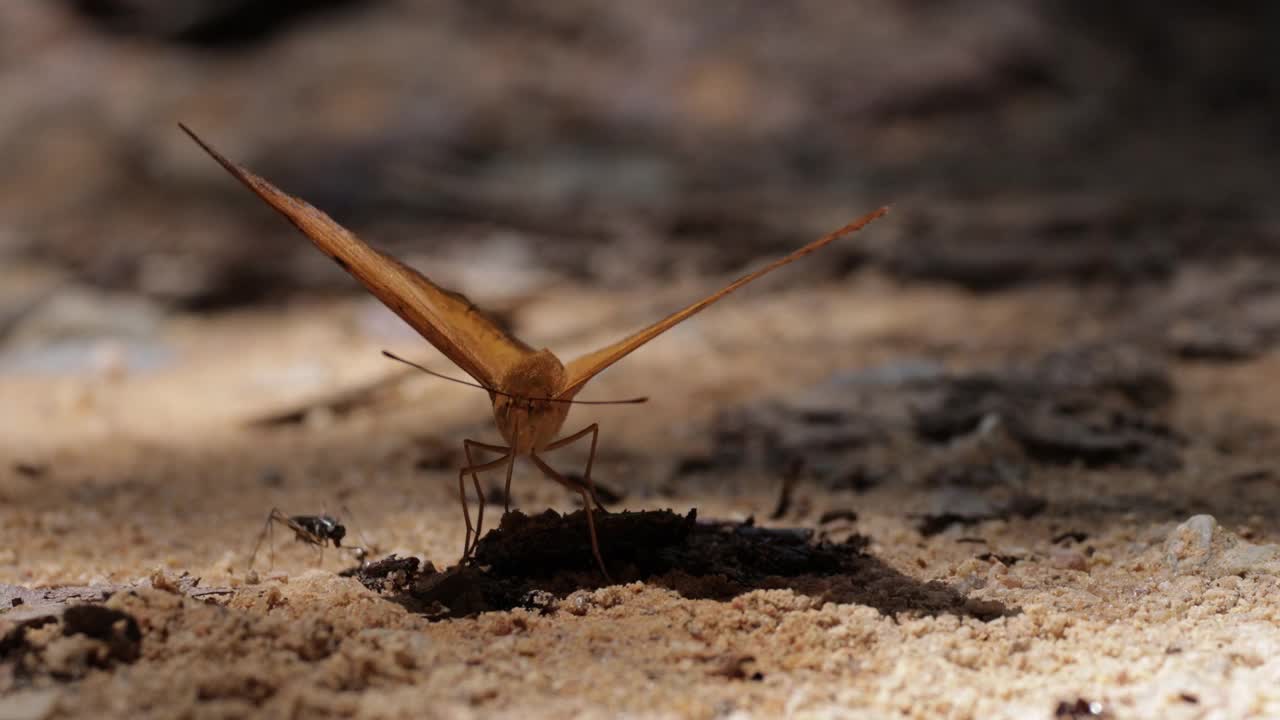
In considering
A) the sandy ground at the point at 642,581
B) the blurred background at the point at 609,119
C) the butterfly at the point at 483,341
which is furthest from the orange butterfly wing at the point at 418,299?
the blurred background at the point at 609,119

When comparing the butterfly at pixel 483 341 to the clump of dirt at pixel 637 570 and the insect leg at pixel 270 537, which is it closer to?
the clump of dirt at pixel 637 570

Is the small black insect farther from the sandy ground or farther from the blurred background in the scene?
the blurred background

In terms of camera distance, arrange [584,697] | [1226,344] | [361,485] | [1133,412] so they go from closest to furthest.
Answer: [584,697]
[361,485]
[1133,412]
[1226,344]

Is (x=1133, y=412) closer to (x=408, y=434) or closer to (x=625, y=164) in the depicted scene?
(x=408, y=434)

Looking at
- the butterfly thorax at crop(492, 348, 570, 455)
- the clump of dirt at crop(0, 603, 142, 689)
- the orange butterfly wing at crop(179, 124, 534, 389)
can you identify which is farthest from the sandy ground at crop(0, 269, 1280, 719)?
the orange butterfly wing at crop(179, 124, 534, 389)

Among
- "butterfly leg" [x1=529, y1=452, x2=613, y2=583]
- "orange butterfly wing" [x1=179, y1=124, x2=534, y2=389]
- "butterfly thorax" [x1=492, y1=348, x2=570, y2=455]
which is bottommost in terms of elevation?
"butterfly leg" [x1=529, y1=452, x2=613, y2=583]

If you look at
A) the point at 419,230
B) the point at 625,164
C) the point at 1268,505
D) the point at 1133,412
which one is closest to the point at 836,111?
the point at 625,164

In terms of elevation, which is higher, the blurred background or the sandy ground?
the blurred background
